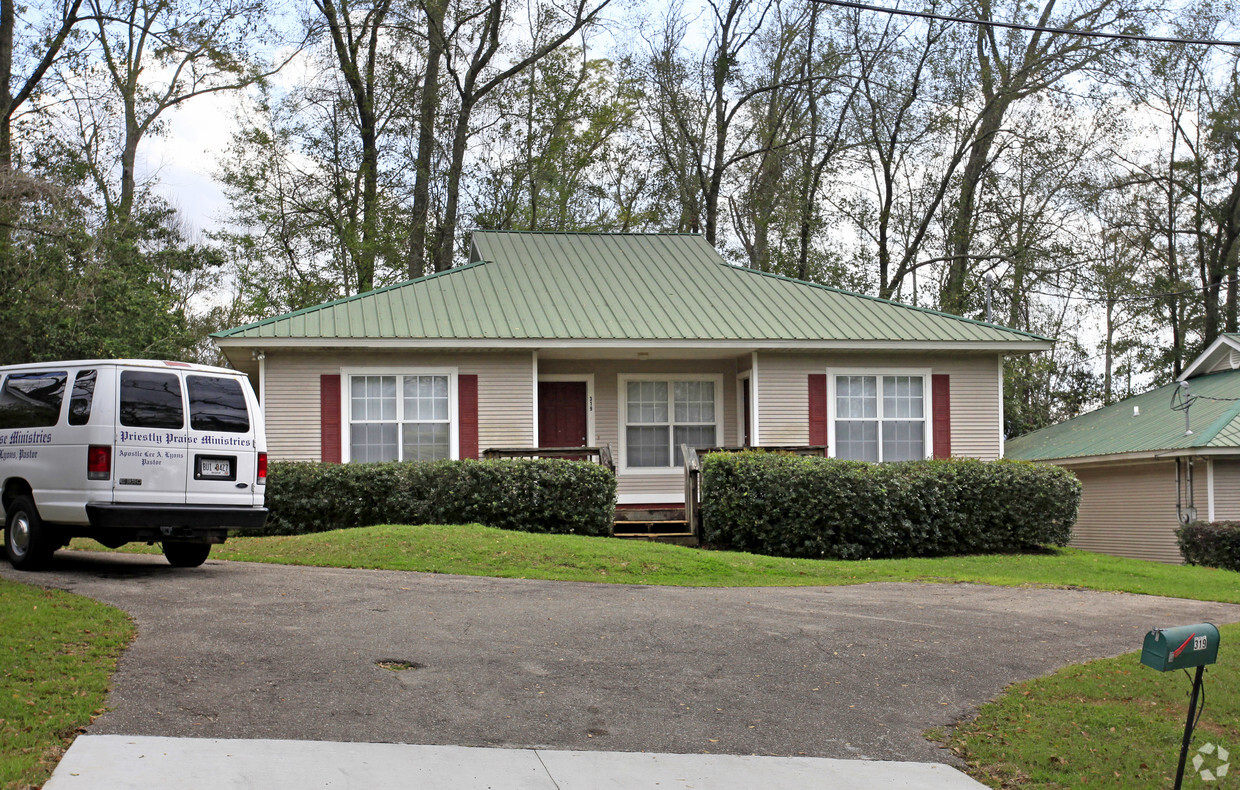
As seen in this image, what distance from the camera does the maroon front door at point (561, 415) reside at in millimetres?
19734

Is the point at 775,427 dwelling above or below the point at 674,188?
below

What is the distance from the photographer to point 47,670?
6680mm

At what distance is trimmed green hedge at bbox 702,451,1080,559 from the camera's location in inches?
613

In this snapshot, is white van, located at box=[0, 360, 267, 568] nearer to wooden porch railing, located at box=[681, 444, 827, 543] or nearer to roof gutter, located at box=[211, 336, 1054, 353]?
roof gutter, located at box=[211, 336, 1054, 353]

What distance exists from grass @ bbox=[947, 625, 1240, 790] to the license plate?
7610 millimetres

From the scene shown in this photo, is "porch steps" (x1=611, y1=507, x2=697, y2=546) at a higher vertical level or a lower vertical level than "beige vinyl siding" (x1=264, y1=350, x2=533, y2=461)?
lower

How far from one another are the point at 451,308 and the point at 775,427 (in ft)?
19.3

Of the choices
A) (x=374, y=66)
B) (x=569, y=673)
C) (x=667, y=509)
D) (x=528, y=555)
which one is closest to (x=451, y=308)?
(x=667, y=509)

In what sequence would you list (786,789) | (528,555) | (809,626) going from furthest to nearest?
1. (528,555)
2. (809,626)
3. (786,789)

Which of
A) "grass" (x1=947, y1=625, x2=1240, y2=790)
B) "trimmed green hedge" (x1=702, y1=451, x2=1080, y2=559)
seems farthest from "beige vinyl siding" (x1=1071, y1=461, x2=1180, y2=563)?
"grass" (x1=947, y1=625, x2=1240, y2=790)

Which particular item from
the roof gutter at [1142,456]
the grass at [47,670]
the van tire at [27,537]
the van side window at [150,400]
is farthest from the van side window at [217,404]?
the roof gutter at [1142,456]

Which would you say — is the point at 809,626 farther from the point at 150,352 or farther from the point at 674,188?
the point at 674,188

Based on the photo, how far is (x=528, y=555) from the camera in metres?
13.2

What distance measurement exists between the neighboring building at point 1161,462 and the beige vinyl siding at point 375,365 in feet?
38.7
